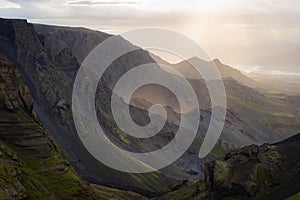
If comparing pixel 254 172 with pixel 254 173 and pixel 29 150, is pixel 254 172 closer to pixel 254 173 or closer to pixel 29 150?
pixel 254 173

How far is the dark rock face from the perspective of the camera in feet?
438

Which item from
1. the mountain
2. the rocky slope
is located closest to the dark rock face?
the mountain

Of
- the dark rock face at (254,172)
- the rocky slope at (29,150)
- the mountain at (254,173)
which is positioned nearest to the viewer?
the mountain at (254,173)

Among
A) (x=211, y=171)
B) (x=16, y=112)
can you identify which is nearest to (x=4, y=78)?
(x=16, y=112)

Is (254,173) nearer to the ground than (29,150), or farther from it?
farther from it

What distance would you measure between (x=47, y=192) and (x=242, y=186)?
61667mm

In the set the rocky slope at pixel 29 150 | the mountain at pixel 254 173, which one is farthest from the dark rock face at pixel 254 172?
the rocky slope at pixel 29 150

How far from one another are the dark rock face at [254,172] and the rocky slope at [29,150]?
4982 cm

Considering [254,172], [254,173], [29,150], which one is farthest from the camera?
[29,150]

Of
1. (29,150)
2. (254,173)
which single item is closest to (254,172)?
(254,173)

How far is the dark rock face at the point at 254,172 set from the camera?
133500mm

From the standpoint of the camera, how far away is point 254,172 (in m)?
139

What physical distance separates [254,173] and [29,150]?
256 feet

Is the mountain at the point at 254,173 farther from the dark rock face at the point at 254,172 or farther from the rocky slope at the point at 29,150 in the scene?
the rocky slope at the point at 29,150
